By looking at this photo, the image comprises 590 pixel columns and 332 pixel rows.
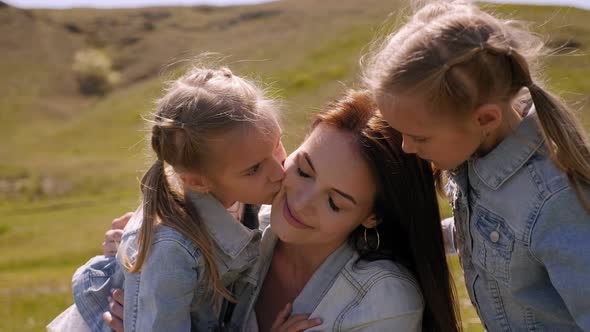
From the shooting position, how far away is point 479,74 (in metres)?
3.92

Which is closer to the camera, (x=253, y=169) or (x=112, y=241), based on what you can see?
(x=253, y=169)

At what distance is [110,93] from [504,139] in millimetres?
81165

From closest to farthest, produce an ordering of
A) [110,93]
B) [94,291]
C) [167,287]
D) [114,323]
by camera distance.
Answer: [167,287] → [114,323] → [94,291] → [110,93]

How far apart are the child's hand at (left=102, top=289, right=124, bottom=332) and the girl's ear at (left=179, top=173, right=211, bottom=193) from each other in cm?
91

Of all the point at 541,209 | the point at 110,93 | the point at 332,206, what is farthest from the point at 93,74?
the point at 541,209

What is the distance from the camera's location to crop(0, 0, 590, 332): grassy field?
506 inches

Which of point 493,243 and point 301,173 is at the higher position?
point 301,173

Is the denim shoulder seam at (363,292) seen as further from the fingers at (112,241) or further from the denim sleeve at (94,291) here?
the fingers at (112,241)

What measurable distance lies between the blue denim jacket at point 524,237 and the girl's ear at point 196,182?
5.04 feet

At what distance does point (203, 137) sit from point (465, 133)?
158 cm

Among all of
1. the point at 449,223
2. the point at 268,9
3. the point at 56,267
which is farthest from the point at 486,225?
the point at 268,9

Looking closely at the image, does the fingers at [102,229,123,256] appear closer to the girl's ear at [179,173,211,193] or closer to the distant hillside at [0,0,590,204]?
the girl's ear at [179,173,211,193]

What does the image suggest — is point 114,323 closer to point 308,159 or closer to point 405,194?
point 308,159

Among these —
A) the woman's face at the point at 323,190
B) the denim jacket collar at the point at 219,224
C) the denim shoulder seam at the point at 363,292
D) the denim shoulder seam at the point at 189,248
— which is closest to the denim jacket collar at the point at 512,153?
the woman's face at the point at 323,190
